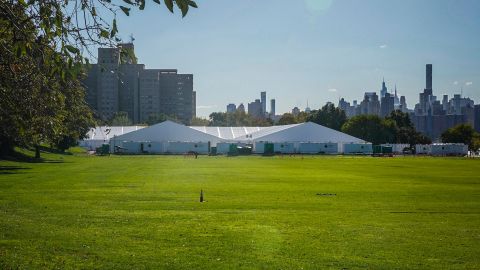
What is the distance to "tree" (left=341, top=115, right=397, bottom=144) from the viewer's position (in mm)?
155250

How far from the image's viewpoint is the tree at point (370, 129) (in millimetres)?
155250

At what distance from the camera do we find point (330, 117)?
176125 millimetres

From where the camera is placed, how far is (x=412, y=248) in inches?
576

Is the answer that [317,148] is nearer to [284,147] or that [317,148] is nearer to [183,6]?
[284,147]

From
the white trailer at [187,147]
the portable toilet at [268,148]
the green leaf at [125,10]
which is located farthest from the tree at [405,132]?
the green leaf at [125,10]

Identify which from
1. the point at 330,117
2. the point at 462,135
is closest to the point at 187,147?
the point at 330,117

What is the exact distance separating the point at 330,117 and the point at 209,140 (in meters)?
64.4

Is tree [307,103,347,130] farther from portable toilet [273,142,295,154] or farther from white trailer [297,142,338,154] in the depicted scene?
portable toilet [273,142,295,154]

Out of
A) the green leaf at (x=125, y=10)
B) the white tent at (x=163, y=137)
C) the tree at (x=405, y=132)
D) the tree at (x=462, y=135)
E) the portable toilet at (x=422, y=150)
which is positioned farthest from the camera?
the tree at (x=405, y=132)

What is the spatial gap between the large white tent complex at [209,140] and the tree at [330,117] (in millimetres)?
50798

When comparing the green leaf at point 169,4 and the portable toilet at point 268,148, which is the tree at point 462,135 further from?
the green leaf at point 169,4

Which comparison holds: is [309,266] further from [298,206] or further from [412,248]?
[298,206]

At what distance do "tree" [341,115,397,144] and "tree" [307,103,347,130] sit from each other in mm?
16651

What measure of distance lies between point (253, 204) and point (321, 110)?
15541 centimetres
